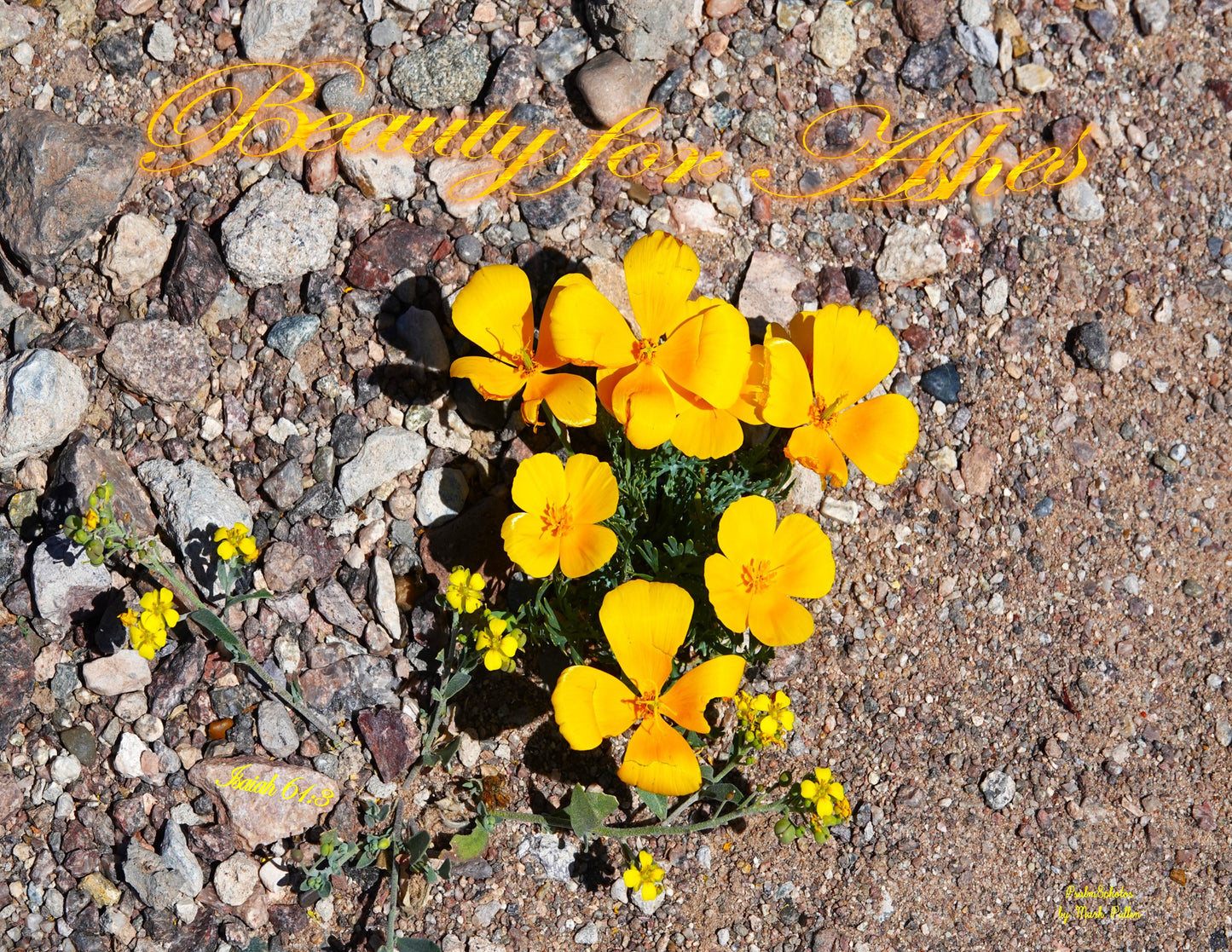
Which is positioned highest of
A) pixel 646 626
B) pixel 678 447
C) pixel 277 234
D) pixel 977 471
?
pixel 277 234

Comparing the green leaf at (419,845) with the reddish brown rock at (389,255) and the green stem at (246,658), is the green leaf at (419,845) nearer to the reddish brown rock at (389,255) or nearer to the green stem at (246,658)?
the green stem at (246,658)

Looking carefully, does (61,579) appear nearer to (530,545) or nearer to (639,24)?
(530,545)

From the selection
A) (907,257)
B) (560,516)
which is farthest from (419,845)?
(907,257)

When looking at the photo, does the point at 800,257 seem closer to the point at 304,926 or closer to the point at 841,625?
the point at 841,625

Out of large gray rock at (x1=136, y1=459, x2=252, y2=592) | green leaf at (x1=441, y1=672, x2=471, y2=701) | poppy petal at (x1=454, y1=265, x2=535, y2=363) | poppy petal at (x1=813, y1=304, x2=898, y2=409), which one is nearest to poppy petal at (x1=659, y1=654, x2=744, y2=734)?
green leaf at (x1=441, y1=672, x2=471, y2=701)

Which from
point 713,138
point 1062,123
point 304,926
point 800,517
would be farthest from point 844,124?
point 304,926

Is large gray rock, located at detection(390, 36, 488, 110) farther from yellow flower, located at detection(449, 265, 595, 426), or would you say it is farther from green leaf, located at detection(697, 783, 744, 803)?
green leaf, located at detection(697, 783, 744, 803)
